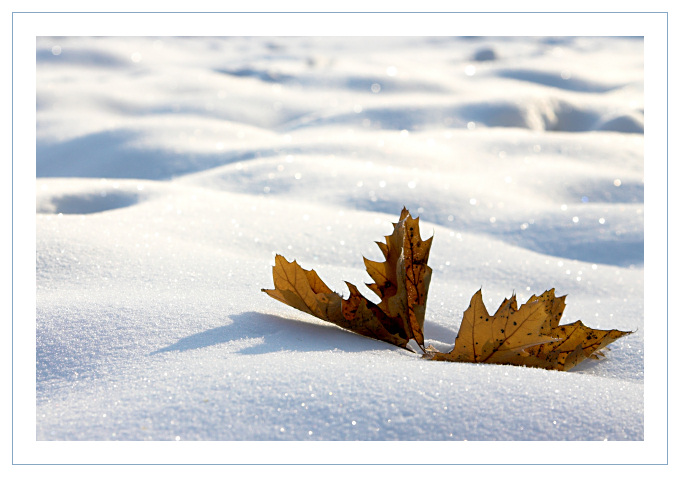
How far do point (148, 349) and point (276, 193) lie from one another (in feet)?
4.56

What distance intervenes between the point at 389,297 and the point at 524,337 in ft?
0.84

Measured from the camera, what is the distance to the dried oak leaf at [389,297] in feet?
3.76

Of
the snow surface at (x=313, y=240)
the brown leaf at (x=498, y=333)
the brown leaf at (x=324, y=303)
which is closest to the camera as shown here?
the snow surface at (x=313, y=240)

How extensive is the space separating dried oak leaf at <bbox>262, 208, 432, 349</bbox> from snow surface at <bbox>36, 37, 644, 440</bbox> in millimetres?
39

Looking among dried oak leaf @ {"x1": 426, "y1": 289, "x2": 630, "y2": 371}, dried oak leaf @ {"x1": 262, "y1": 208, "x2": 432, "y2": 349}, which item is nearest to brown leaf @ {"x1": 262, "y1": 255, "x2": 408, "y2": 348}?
dried oak leaf @ {"x1": 262, "y1": 208, "x2": 432, "y2": 349}

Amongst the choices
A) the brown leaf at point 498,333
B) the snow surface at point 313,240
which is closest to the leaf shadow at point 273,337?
the snow surface at point 313,240

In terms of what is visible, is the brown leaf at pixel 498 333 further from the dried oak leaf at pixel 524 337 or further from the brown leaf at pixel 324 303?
the brown leaf at pixel 324 303

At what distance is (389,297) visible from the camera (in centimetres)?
118

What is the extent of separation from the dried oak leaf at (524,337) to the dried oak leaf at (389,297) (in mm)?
87

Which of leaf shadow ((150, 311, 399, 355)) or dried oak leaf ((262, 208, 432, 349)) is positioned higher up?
dried oak leaf ((262, 208, 432, 349))

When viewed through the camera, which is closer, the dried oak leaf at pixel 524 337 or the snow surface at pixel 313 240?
the snow surface at pixel 313 240

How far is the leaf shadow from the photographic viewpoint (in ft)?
3.49

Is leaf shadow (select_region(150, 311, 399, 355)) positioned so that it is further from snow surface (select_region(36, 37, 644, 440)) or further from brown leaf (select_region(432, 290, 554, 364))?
brown leaf (select_region(432, 290, 554, 364))

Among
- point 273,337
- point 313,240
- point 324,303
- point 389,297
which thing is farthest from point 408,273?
point 313,240
